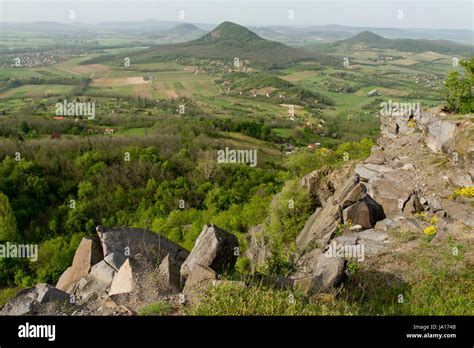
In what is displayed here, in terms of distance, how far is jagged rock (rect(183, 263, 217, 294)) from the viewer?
820 centimetres

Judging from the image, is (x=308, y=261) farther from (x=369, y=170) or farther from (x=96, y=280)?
(x=369, y=170)

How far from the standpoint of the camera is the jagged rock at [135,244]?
13.2m

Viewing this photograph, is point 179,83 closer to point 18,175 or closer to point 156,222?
point 18,175

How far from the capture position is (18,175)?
4606cm

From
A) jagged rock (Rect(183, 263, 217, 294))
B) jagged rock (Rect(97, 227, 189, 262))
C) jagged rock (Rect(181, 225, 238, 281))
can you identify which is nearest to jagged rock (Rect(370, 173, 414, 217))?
jagged rock (Rect(181, 225, 238, 281))

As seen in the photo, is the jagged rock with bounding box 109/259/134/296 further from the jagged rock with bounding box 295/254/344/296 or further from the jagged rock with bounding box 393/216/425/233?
the jagged rock with bounding box 393/216/425/233

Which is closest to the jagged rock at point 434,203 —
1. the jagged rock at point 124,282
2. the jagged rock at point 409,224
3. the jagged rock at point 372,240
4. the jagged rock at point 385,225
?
the jagged rock at point 409,224

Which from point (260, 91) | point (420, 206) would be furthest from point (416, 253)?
point (260, 91)

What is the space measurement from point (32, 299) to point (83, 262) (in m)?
4.58

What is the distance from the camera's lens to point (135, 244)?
45.7ft

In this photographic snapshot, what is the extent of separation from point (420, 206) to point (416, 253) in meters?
3.65

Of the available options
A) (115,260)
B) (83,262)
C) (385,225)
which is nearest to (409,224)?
(385,225)

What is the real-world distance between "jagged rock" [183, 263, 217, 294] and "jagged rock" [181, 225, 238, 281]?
0.78 m
